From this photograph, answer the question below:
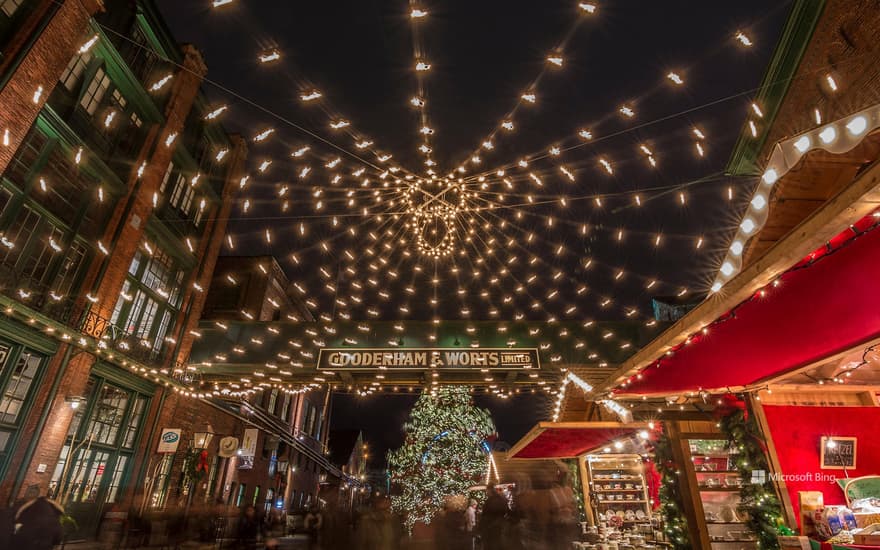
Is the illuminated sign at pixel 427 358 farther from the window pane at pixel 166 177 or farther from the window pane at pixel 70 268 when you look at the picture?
the window pane at pixel 166 177

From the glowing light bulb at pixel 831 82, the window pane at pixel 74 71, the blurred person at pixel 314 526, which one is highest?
the window pane at pixel 74 71

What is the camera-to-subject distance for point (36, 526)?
20.2 ft

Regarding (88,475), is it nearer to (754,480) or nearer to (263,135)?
(263,135)

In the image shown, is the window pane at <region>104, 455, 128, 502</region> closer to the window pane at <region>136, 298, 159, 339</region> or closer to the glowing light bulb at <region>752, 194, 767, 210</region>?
the window pane at <region>136, 298, 159, 339</region>

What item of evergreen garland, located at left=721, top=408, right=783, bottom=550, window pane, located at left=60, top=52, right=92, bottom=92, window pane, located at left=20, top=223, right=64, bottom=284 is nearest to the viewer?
evergreen garland, located at left=721, top=408, right=783, bottom=550

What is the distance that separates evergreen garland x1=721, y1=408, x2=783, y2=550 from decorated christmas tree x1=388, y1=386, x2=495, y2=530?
16.3 metres

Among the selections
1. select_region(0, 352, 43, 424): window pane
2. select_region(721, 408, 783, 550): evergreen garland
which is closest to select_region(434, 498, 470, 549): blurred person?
select_region(721, 408, 783, 550): evergreen garland

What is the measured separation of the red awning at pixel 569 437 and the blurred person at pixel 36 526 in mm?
8004

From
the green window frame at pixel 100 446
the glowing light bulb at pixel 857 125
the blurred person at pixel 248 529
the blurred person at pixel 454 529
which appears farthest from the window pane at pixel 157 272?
the glowing light bulb at pixel 857 125

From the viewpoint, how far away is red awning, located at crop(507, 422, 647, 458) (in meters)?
8.07

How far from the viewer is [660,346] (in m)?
4.42

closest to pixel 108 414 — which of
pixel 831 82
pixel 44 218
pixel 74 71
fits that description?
pixel 44 218

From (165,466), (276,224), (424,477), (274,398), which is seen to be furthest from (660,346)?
(274,398)

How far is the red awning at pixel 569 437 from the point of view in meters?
8.07
